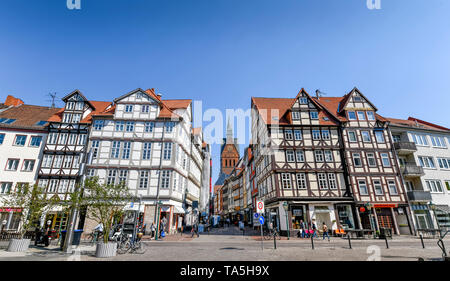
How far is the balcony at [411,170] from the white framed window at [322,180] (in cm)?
984

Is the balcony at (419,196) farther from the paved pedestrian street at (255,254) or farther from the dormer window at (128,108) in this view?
the dormer window at (128,108)

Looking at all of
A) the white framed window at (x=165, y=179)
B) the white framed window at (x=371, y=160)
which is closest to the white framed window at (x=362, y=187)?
the white framed window at (x=371, y=160)

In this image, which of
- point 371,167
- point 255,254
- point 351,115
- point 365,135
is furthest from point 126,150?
point 365,135

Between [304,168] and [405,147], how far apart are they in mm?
13229

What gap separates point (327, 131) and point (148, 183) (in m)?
21.8

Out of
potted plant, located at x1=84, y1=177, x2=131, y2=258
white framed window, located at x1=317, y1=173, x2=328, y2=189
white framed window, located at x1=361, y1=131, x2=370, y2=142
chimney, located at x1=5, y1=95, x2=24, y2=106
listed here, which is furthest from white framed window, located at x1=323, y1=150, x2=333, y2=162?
chimney, located at x1=5, y1=95, x2=24, y2=106

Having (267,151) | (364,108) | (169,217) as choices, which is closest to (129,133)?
(169,217)

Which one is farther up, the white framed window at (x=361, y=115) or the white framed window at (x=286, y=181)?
the white framed window at (x=361, y=115)

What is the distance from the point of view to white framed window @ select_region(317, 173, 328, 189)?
23.5m

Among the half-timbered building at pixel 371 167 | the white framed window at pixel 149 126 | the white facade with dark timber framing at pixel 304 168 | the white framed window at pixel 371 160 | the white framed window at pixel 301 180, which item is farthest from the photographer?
the white framed window at pixel 149 126

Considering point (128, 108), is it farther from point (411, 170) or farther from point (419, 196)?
point (419, 196)

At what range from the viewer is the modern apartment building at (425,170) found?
77.7ft

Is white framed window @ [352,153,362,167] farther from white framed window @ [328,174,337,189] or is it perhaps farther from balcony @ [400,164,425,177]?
balcony @ [400,164,425,177]

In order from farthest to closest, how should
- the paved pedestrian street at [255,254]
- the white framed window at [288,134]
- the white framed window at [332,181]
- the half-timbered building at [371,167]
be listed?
the white framed window at [288,134], the white framed window at [332,181], the half-timbered building at [371,167], the paved pedestrian street at [255,254]
